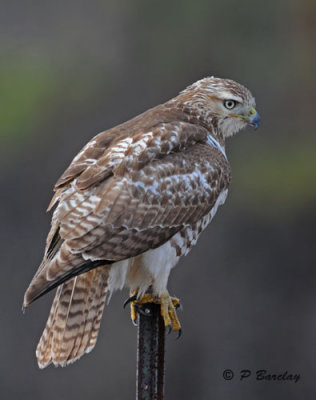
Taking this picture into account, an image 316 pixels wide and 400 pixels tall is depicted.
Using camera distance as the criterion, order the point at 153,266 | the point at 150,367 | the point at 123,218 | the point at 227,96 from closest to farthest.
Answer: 1. the point at 150,367
2. the point at 123,218
3. the point at 153,266
4. the point at 227,96

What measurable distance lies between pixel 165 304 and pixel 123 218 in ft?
1.88

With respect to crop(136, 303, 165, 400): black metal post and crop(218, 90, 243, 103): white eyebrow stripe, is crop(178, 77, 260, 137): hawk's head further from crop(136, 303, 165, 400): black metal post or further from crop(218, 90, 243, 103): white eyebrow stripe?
crop(136, 303, 165, 400): black metal post

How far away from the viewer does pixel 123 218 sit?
4.28m

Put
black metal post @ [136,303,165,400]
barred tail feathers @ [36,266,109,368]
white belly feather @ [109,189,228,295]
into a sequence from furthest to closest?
1. white belly feather @ [109,189,228,295]
2. barred tail feathers @ [36,266,109,368]
3. black metal post @ [136,303,165,400]

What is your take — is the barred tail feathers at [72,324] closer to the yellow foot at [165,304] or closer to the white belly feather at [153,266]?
the white belly feather at [153,266]

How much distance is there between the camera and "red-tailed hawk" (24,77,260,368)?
13.7 ft

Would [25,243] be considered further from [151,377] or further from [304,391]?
[151,377]

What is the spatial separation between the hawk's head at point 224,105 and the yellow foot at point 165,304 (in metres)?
1.13

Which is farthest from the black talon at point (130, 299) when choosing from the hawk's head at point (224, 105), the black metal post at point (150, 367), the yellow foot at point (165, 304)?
the hawk's head at point (224, 105)

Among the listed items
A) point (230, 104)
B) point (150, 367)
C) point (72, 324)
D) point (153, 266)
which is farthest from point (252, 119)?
point (150, 367)

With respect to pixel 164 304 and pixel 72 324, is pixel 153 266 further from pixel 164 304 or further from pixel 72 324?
pixel 72 324

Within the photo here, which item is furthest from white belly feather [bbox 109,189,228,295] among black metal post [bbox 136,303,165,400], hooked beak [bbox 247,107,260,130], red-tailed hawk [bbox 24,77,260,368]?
hooked beak [bbox 247,107,260,130]

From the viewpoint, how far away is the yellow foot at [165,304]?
180 inches

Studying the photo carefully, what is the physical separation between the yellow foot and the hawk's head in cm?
113
